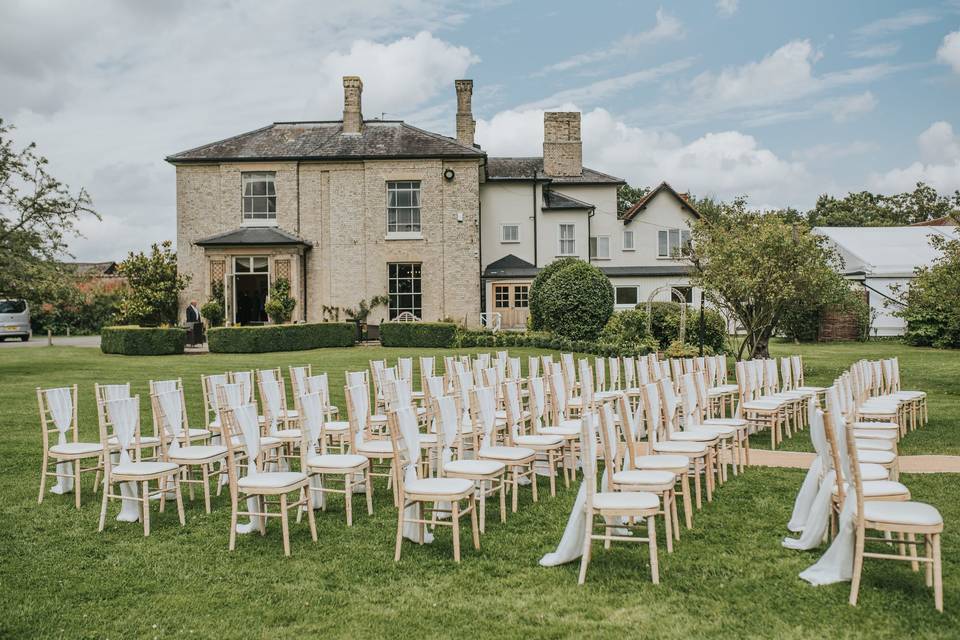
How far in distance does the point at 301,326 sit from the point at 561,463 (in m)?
16.8

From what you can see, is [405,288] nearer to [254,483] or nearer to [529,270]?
[529,270]

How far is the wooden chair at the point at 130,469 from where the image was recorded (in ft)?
23.4

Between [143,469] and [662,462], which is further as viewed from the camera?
[143,469]

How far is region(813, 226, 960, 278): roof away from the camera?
34344 mm

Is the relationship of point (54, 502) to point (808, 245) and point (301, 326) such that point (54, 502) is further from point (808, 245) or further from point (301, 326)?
point (301, 326)

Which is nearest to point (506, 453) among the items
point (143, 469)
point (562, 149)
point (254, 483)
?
point (254, 483)

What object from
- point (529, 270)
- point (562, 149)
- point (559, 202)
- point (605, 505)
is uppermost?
point (562, 149)

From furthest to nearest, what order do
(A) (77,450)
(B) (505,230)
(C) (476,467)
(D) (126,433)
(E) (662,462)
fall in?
(B) (505,230) → (A) (77,450) → (D) (126,433) → (E) (662,462) → (C) (476,467)

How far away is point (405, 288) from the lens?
1181 inches

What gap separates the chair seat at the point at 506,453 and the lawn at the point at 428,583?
1.71 feet

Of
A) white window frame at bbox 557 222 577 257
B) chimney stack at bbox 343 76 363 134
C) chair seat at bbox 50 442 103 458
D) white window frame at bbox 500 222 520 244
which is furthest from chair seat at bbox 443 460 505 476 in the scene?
white window frame at bbox 557 222 577 257

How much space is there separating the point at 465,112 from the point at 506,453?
1136 inches

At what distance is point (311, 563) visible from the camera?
618 cm

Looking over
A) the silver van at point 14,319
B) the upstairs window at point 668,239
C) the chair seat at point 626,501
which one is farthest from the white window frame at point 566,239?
the chair seat at point 626,501
